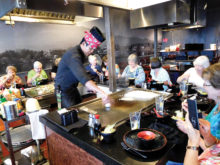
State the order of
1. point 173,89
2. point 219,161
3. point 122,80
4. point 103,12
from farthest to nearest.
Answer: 1. point 122,80
2. point 103,12
3. point 173,89
4. point 219,161

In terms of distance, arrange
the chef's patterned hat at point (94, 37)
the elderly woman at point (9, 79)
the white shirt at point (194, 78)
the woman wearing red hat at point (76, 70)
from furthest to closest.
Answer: the elderly woman at point (9, 79) < the white shirt at point (194, 78) < the chef's patterned hat at point (94, 37) < the woman wearing red hat at point (76, 70)

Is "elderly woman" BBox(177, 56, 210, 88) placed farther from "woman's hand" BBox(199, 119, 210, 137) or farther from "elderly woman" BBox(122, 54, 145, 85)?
"woman's hand" BBox(199, 119, 210, 137)

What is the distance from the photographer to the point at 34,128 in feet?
6.08

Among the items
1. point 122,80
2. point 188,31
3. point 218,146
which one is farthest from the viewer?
point 188,31

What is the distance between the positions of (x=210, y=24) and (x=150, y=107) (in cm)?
742

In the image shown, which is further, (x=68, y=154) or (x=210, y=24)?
(x=210, y=24)

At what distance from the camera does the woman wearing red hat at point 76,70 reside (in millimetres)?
1791

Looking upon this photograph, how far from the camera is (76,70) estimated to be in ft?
6.01

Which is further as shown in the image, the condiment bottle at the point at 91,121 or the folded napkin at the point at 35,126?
the folded napkin at the point at 35,126

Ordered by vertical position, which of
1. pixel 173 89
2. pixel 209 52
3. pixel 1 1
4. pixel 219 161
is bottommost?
pixel 219 161

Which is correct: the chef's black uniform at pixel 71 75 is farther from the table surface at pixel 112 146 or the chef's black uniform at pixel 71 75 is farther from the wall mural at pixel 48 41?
the wall mural at pixel 48 41

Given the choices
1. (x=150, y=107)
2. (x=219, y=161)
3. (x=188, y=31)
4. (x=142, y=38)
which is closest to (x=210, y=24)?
(x=188, y=31)

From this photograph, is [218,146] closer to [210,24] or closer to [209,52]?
[209,52]

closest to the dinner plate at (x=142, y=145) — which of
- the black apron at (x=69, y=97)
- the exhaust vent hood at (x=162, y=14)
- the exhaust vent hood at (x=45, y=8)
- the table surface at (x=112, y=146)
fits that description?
the table surface at (x=112, y=146)
